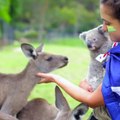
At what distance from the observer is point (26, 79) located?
569 centimetres

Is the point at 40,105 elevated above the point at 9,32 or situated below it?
above

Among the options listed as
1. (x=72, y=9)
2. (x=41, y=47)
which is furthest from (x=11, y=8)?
(x=41, y=47)

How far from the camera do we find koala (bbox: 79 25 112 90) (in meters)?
4.98

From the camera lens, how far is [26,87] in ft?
18.6

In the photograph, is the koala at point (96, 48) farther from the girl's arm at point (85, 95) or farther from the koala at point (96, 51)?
the girl's arm at point (85, 95)

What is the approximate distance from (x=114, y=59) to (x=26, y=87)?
233cm

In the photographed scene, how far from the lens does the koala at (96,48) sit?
4.98 m

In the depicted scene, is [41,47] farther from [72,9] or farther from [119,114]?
[72,9]

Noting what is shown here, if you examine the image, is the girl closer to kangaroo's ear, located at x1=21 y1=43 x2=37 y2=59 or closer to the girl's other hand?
the girl's other hand

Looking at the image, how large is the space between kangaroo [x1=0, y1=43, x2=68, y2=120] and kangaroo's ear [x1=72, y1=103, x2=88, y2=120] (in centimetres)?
146

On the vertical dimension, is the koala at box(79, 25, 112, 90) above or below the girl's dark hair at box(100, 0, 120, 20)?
below

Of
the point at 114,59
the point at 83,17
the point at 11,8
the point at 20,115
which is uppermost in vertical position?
the point at 114,59

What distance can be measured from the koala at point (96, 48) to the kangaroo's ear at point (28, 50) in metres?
0.62

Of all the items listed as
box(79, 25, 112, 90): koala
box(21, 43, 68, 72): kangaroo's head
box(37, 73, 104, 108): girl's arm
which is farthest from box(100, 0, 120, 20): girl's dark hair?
box(21, 43, 68, 72): kangaroo's head
